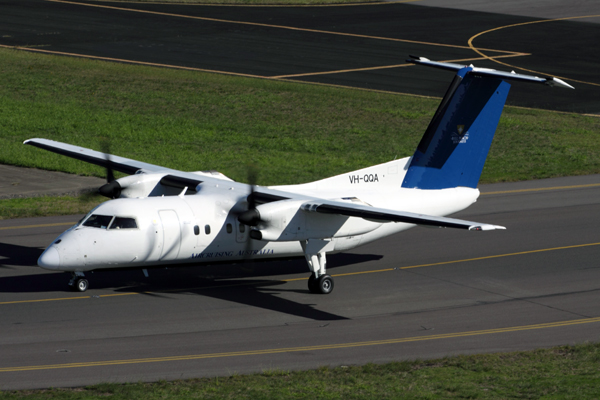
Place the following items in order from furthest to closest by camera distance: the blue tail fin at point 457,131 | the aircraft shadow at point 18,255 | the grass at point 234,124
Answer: the grass at point 234,124
the blue tail fin at point 457,131
the aircraft shadow at point 18,255

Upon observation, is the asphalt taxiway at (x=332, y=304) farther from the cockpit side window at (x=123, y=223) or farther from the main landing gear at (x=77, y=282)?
the cockpit side window at (x=123, y=223)

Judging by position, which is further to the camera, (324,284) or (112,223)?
(324,284)

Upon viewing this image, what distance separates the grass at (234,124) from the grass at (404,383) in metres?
18.3

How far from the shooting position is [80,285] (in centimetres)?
2206

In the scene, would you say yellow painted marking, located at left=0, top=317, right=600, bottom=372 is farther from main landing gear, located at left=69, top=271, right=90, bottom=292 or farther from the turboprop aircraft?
main landing gear, located at left=69, top=271, right=90, bottom=292

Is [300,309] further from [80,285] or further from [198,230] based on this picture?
[80,285]

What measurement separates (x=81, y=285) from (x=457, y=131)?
469 inches

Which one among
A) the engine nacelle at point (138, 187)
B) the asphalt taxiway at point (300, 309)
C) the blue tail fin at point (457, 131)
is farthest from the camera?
the blue tail fin at point (457, 131)

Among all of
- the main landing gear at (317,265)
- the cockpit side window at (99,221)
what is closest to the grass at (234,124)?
the main landing gear at (317,265)

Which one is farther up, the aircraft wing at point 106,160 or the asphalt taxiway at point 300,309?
the aircraft wing at point 106,160

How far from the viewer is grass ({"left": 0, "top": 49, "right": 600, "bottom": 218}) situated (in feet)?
131

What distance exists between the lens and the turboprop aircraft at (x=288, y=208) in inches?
834

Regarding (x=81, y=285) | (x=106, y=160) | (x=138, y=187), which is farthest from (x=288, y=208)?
(x=106, y=160)

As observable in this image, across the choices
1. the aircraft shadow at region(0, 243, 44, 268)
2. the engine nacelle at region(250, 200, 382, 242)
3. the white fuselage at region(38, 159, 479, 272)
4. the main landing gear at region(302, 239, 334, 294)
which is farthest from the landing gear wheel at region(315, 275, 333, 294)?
the aircraft shadow at region(0, 243, 44, 268)
